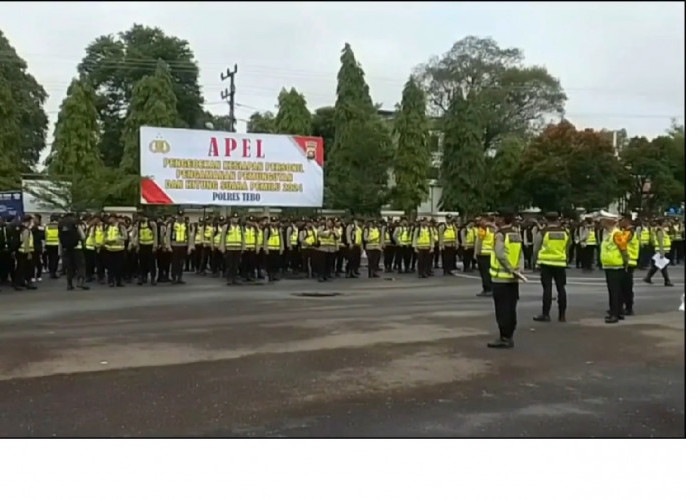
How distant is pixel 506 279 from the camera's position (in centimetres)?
985

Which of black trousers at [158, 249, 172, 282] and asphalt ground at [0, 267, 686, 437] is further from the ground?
black trousers at [158, 249, 172, 282]

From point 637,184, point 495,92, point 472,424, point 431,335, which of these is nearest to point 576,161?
point 637,184

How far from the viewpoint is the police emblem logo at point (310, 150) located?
27078mm

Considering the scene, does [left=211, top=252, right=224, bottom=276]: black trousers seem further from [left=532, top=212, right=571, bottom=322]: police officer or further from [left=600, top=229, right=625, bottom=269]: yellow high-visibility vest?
[left=600, top=229, right=625, bottom=269]: yellow high-visibility vest

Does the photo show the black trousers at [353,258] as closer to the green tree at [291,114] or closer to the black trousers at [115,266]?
the black trousers at [115,266]

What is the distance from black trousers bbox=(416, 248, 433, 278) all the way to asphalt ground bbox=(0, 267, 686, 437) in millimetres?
6478

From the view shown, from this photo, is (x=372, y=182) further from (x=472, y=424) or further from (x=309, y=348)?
(x=472, y=424)

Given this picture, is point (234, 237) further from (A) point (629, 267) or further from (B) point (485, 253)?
(A) point (629, 267)

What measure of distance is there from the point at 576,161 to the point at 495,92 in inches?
622

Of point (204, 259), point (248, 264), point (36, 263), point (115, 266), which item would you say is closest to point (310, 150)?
point (204, 259)

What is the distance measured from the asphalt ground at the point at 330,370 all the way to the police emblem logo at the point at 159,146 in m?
10.1

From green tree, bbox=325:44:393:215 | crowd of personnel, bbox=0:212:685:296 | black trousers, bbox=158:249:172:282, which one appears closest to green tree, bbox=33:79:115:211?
green tree, bbox=325:44:393:215

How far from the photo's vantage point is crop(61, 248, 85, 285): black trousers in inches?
675

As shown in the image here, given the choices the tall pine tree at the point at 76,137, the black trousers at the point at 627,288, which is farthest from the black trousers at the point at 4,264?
the tall pine tree at the point at 76,137
